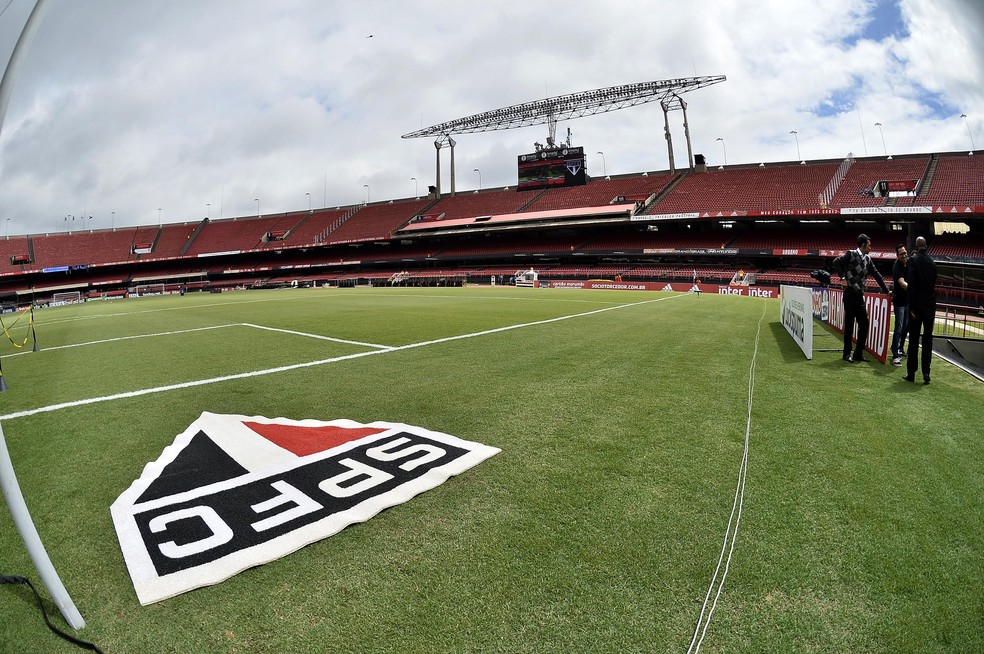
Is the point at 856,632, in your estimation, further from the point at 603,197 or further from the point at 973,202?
the point at 603,197

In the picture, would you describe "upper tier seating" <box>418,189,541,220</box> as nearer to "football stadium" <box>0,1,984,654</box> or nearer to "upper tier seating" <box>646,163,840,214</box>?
"upper tier seating" <box>646,163,840,214</box>

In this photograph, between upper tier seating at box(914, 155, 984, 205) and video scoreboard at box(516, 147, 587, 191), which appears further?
video scoreboard at box(516, 147, 587, 191)

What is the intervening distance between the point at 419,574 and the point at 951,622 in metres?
2.30

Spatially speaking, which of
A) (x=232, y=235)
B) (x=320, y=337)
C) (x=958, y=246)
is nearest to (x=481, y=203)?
(x=232, y=235)

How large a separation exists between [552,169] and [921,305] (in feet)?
182

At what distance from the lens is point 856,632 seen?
1.92 meters

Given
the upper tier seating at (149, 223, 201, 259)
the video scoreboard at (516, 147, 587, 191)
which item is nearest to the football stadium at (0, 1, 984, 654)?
the video scoreboard at (516, 147, 587, 191)

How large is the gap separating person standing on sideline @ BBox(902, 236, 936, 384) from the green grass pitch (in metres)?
0.42

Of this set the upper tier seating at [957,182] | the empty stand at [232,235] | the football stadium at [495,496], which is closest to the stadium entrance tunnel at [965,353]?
the football stadium at [495,496]

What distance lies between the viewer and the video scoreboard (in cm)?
5712

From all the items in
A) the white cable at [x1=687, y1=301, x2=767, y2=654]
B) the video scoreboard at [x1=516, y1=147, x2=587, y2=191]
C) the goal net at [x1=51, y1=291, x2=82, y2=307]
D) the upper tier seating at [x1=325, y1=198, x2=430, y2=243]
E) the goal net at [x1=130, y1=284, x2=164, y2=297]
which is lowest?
the white cable at [x1=687, y1=301, x2=767, y2=654]

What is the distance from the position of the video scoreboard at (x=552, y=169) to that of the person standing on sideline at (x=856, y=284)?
173ft

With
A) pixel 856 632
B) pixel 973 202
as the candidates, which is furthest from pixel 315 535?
pixel 973 202

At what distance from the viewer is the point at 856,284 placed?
729 cm
